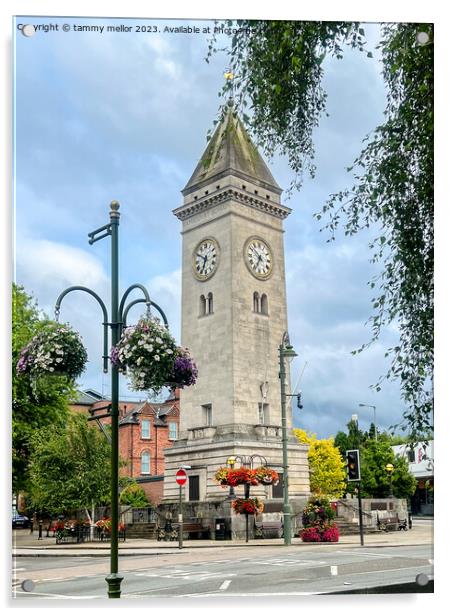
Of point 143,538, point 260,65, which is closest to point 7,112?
point 260,65

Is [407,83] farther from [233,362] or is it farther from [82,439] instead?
[233,362]

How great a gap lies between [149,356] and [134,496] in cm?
512

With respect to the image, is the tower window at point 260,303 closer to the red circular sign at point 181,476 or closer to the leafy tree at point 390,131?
the red circular sign at point 181,476

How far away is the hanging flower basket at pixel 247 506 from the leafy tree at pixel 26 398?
7588 mm

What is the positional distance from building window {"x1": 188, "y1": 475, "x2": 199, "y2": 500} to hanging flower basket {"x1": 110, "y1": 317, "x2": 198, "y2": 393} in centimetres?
723

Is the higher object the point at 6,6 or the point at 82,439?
the point at 6,6

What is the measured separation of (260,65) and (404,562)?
23.9 ft

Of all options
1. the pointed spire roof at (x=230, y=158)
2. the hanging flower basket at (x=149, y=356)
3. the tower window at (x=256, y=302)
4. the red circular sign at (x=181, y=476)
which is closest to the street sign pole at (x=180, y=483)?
the red circular sign at (x=181, y=476)

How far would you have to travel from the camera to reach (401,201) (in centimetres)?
1123

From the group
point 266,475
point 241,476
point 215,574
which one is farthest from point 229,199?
point 266,475

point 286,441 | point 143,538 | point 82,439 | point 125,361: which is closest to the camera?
point 125,361

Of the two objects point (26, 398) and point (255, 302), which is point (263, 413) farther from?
point (26, 398)

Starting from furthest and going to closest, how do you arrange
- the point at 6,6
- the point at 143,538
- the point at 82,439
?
the point at 82,439 → the point at 143,538 → the point at 6,6

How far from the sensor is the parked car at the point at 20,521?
33.3 ft
